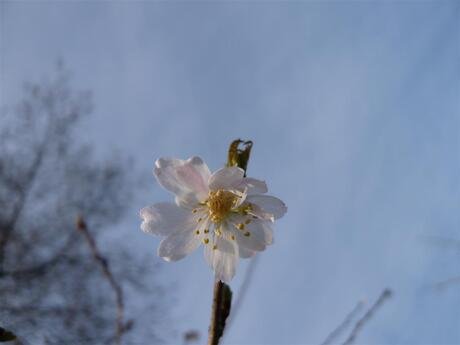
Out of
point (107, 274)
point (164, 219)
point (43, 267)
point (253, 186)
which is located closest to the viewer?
point (107, 274)

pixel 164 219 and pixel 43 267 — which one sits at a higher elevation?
pixel 43 267

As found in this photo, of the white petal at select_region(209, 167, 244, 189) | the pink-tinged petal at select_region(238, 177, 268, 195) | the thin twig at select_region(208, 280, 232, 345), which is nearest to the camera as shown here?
the thin twig at select_region(208, 280, 232, 345)

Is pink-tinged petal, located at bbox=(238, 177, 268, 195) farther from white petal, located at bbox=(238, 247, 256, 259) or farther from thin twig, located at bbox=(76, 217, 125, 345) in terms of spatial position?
thin twig, located at bbox=(76, 217, 125, 345)

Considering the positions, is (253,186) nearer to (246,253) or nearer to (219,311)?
(246,253)

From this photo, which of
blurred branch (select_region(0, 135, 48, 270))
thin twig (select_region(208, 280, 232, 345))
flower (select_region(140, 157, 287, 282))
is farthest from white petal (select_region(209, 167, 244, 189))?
blurred branch (select_region(0, 135, 48, 270))

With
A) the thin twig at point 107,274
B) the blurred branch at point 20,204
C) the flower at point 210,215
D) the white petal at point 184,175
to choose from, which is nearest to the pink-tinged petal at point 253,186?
the flower at point 210,215

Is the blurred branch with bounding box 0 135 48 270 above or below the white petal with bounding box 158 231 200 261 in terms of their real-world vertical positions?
above

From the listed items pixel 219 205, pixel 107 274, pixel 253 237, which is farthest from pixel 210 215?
pixel 107 274
